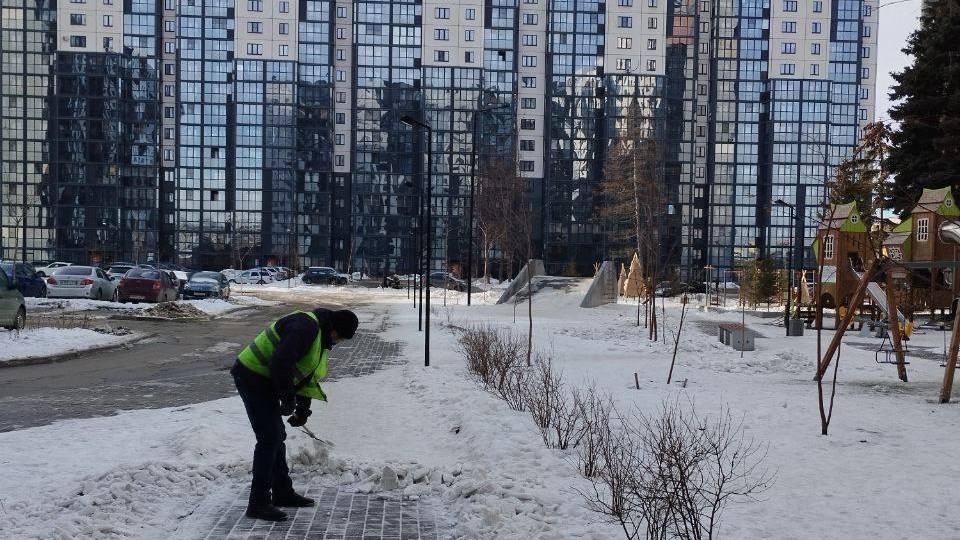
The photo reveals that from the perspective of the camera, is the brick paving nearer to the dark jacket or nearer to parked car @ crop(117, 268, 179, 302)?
the dark jacket

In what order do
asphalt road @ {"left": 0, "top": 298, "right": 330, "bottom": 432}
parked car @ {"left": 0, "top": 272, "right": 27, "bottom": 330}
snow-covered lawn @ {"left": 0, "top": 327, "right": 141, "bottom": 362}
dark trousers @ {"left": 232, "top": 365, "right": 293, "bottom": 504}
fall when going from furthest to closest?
parked car @ {"left": 0, "top": 272, "right": 27, "bottom": 330}
snow-covered lawn @ {"left": 0, "top": 327, "right": 141, "bottom": 362}
asphalt road @ {"left": 0, "top": 298, "right": 330, "bottom": 432}
dark trousers @ {"left": 232, "top": 365, "right": 293, "bottom": 504}

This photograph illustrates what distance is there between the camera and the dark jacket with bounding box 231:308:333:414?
551cm

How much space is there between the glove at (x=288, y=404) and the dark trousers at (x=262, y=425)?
0.14 ft

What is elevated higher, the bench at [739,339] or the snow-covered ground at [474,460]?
the snow-covered ground at [474,460]

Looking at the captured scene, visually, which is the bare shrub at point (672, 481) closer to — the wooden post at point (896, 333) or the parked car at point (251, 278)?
the wooden post at point (896, 333)

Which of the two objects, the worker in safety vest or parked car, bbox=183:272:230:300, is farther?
parked car, bbox=183:272:230:300

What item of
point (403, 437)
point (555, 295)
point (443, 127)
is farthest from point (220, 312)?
point (443, 127)

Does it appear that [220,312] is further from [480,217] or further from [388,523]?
[480,217]

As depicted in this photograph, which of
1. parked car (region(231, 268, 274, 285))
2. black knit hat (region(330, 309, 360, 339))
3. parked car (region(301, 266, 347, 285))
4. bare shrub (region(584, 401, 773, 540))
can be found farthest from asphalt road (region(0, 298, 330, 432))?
parked car (region(231, 268, 274, 285))

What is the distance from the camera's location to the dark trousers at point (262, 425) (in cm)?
573

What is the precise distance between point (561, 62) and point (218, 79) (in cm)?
4360

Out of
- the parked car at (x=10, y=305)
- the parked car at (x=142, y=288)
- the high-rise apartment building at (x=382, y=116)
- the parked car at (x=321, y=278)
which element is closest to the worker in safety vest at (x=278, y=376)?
the parked car at (x=10, y=305)

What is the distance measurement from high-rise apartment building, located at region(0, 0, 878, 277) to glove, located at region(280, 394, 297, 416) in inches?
3503

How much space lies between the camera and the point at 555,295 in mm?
43000
